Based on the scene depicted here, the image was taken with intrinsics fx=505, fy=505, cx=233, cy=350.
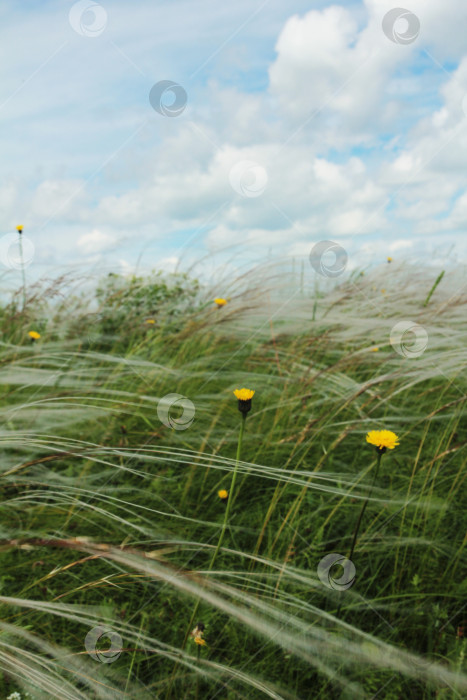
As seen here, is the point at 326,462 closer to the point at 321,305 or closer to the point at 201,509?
the point at 201,509

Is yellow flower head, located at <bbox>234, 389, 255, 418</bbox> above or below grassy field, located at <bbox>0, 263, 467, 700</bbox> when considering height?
above

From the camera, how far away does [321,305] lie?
2.19m

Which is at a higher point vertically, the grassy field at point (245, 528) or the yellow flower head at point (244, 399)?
the yellow flower head at point (244, 399)

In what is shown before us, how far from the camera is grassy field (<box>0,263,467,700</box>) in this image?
0.90 metres

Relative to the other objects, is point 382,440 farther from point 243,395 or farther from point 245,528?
point 245,528

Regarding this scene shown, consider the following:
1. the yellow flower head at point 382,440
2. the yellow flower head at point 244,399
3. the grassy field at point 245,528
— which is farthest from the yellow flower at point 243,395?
the yellow flower head at point 382,440

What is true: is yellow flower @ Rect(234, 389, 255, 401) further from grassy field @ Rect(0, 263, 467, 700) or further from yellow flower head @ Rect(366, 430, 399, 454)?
yellow flower head @ Rect(366, 430, 399, 454)

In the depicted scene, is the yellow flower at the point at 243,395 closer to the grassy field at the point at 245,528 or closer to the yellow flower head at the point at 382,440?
the grassy field at the point at 245,528

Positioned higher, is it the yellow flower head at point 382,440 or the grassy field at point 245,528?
the yellow flower head at point 382,440

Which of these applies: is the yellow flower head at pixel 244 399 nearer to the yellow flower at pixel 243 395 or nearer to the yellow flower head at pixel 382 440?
the yellow flower at pixel 243 395

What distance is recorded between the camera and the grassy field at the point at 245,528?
2.95 feet

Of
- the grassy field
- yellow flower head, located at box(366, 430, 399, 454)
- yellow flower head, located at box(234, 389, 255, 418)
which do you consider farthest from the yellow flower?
yellow flower head, located at box(366, 430, 399, 454)

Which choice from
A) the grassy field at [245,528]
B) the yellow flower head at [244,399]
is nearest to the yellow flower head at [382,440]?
the grassy field at [245,528]

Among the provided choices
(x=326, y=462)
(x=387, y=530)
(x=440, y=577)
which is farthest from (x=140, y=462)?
(x=440, y=577)
